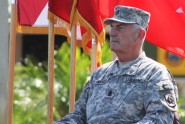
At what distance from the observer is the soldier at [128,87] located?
4.95m

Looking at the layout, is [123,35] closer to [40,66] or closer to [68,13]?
[68,13]

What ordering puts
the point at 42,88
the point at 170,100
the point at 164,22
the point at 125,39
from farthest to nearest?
the point at 42,88 < the point at 164,22 < the point at 125,39 < the point at 170,100

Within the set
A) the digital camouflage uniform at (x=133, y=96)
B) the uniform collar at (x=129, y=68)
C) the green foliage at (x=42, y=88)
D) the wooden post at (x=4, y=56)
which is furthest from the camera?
the green foliage at (x=42, y=88)

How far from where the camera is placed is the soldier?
195 inches

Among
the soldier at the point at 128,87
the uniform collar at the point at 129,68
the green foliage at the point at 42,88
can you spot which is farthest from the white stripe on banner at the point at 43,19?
the uniform collar at the point at 129,68

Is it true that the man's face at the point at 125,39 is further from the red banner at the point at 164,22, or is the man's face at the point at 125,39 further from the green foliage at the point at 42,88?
the green foliage at the point at 42,88

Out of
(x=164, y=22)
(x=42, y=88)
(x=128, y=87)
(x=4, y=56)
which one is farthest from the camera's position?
(x=42, y=88)

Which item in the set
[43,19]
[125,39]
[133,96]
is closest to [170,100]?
[133,96]

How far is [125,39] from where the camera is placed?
5191 mm

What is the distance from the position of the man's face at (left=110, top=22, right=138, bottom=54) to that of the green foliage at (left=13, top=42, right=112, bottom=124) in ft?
19.3

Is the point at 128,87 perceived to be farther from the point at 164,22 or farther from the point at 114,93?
the point at 164,22

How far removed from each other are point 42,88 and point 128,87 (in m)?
7.34

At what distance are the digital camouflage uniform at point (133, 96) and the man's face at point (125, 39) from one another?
0.10 metres

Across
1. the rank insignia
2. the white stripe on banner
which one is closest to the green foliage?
the white stripe on banner
